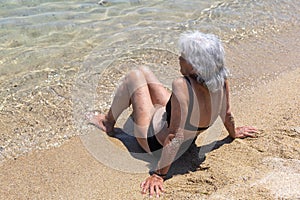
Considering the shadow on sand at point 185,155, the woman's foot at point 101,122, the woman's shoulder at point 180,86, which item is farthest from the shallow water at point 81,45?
the woman's shoulder at point 180,86

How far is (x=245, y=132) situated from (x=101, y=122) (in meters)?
1.33

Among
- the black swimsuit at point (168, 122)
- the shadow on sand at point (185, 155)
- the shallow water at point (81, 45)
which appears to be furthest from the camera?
the shallow water at point (81, 45)

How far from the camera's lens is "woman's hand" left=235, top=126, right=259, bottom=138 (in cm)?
333

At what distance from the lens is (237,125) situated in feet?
11.8

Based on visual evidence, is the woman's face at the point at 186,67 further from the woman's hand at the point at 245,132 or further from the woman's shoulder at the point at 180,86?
the woman's hand at the point at 245,132

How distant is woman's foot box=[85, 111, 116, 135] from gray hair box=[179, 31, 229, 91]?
4.16 feet

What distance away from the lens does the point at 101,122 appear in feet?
12.4

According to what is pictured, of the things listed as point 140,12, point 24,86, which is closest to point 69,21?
point 140,12

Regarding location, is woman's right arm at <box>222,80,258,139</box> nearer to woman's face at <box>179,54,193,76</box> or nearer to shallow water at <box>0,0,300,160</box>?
woman's face at <box>179,54,193,76</box>

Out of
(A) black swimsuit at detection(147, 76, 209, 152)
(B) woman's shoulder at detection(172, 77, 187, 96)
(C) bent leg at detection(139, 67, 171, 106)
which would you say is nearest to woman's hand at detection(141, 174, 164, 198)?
(A) black swimsuit at detection(147, 76, 209, 152)

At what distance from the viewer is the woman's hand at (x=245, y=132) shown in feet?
10.9

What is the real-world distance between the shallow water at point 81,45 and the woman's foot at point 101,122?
19cm

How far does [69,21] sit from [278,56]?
3.21m

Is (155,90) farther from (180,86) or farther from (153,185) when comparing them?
(153,185)
